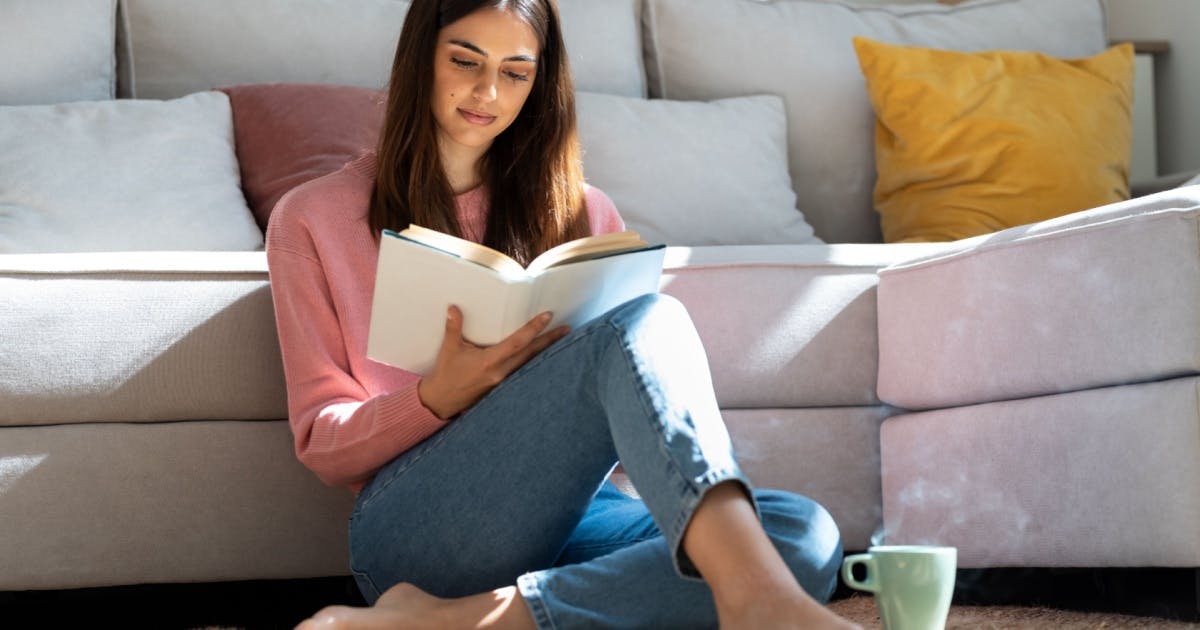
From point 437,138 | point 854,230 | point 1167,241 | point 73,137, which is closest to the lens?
point 1167,241

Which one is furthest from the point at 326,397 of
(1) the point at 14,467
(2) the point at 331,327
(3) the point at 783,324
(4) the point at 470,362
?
(3) the point at 783,324

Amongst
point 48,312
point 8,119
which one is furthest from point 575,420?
point 8,119

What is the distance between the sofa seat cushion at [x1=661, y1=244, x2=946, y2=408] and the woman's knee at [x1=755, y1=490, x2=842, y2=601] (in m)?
0.51

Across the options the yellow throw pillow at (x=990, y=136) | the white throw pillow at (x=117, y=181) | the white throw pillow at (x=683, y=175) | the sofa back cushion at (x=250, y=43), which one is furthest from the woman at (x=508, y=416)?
the yellow throw pillow at (x=990, y=136)

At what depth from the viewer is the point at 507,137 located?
5.38ft

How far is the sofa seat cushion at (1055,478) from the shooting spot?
140cm

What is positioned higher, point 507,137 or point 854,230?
point 507,137

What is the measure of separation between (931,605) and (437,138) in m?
0.78

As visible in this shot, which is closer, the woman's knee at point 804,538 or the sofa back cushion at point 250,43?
the woman's knee at point 804,538

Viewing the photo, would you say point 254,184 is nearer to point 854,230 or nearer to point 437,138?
point 437,138

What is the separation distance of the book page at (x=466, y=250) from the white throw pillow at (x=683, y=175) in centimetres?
106

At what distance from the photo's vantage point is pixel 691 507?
1035 millimetres

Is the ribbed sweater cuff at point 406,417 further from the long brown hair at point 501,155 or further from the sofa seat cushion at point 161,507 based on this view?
the sofa seat cushion at point 161,507

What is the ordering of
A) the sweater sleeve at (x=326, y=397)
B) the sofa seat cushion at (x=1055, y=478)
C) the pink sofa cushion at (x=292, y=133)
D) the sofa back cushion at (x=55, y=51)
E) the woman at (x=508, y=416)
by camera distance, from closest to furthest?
the woman at (x=508, y=416), the sweater sleeve at (x=326, y=397), the sofa seat cushion at (x=1055, y=478), the pink sofa cushion at (x=292, y=133), the sofa back cushion at (x=55, y=51)
